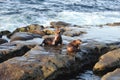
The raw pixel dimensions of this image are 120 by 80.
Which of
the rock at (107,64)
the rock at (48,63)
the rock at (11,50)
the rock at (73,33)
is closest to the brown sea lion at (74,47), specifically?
the rock at (48,63)

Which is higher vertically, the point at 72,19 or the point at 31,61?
the point at 31,61

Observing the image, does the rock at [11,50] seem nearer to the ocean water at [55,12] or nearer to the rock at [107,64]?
the rock at [107,64]

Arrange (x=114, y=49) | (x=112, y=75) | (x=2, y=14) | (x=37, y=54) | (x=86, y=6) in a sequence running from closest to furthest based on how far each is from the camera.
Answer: (x=112, y=75) → (x=37, y=54) → (x=114, y=49) → (x=2, y=14) → (x=86, y=6)

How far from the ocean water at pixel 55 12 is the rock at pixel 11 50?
9.46m

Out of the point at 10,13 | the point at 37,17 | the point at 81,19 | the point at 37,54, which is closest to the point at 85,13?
the point at 81,19

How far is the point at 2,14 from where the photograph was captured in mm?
29625

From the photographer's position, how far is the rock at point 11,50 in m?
14.4

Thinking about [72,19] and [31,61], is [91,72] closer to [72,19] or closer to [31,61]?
[31,61]

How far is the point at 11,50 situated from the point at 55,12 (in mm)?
18302

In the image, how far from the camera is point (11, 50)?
1474 centimetres

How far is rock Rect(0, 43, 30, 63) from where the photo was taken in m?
14.4

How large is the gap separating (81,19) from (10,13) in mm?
6542

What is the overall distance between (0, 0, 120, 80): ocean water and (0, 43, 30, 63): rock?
946 cm

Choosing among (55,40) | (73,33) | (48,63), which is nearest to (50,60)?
(48,63)
